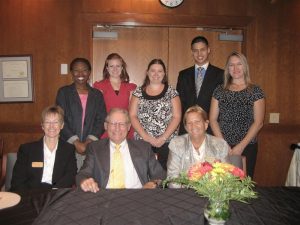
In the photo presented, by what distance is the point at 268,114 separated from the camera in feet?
14.9

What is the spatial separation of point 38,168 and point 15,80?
2.44 metres

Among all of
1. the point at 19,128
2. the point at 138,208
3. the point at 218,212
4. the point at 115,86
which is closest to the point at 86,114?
the point at 115,86

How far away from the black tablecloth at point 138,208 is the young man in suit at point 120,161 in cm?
43

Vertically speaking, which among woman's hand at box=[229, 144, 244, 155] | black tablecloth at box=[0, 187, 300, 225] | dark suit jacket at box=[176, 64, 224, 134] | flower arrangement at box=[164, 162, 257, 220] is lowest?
black tablecloth at box=[0, 187, 300, 225]

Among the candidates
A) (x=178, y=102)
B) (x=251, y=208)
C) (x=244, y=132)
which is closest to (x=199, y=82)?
(x=178, y=102)

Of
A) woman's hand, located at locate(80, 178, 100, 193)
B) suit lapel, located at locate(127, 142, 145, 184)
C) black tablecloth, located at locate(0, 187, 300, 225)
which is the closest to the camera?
black tablecloth, located at locate(0, 187, 300, 225)

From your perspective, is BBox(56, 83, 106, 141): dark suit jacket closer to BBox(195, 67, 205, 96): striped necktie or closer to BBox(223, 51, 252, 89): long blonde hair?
BBox(195, 67, 205, 96): striped necktie

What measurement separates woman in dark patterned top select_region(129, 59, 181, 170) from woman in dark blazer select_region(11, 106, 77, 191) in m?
0.89

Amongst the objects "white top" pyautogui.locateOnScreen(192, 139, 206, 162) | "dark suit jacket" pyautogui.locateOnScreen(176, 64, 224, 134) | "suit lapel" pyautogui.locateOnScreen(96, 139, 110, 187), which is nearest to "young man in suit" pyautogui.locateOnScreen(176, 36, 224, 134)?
"dark suit jacket" pyautogui.locateOnScreen(176, 64, 224, 134)

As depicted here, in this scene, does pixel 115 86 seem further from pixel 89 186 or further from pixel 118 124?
pixel 89 186

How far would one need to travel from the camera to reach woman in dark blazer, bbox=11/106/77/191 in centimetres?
240

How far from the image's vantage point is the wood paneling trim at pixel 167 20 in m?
4.30

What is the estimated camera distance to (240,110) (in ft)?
10.4

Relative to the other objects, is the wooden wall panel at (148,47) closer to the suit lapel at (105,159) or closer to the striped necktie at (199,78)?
the striped necktie at (199,78)
